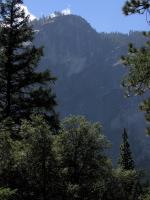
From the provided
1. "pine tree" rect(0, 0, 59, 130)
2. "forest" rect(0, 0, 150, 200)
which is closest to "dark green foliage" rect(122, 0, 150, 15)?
"forest" rect(0, 0, 150, 200)

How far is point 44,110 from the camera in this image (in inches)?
528

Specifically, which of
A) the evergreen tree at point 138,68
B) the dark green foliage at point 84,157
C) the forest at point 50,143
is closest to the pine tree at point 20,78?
the forest at point 50,143

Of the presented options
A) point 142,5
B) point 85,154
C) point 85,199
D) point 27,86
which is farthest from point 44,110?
point 142,5

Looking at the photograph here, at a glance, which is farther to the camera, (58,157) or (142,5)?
(58,157)

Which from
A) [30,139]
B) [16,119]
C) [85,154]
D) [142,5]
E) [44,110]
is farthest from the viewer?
[44,110]

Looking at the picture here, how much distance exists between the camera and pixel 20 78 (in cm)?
1343

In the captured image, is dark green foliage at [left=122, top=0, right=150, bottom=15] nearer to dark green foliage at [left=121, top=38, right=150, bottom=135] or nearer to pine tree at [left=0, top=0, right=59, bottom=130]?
dark green foliage at [left=121, top=38, right=150, bottom=135]

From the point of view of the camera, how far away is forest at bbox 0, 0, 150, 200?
8.16m

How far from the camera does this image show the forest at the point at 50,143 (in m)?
8.16

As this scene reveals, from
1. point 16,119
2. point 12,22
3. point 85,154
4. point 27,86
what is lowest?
point 85,154

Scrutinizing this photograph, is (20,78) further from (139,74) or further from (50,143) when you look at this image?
(139,74)

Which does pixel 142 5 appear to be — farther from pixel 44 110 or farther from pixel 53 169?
pixel 44 110

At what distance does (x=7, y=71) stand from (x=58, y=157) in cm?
574

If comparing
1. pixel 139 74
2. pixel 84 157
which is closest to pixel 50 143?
pixel 84 157
